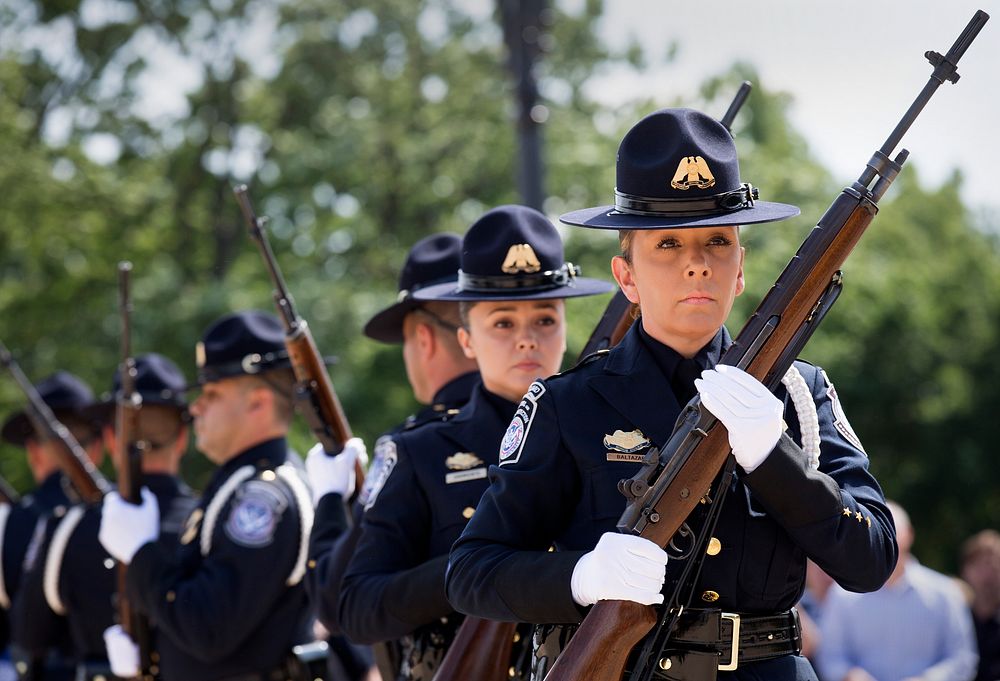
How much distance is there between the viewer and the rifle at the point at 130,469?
656 centimetres

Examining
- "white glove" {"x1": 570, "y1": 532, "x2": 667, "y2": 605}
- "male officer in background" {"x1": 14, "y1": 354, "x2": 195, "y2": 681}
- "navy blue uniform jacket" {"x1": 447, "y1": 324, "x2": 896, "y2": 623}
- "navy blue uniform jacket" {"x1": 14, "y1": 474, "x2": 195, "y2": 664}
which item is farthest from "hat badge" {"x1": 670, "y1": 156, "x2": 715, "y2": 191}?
"navy blue uniform jacket" {"x1": 14, "y1": 474, "x2": 195, "y2": 664}

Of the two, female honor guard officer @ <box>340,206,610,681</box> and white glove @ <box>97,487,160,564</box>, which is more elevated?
female honor guard officer @ <box>340,206,610,681</box>

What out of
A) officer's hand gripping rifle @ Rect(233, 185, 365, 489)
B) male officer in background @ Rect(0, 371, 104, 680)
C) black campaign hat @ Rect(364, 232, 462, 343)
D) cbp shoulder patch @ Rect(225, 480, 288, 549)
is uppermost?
black campaign hat @ Rect(364, 232, 462, 343)

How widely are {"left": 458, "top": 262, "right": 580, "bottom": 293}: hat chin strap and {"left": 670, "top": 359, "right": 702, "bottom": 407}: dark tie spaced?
131cm

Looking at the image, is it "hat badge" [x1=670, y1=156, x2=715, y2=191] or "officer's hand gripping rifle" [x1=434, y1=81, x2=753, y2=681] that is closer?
"hat badge" [x1=670, y1=156, x2=715, y2=191]

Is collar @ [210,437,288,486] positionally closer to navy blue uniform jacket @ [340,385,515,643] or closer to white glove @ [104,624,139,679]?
white glove @ [104,624,139,679]

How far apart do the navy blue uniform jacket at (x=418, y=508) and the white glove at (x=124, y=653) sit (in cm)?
234

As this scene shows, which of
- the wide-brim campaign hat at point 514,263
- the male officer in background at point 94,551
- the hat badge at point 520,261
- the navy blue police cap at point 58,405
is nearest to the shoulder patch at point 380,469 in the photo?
the wide-brim campaign hat at point 514,263

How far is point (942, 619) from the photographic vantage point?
27.2 feet

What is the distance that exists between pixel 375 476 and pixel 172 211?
16.9m

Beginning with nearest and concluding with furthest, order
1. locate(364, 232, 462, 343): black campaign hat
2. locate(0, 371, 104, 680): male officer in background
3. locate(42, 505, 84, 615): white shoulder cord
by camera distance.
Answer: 1. locate(364, 232, 462, 343): black campaign hat
2. locate(42, 505, 84, 615): white shoulder cord
3. locate(0, 371, 104, 680): male officer in background

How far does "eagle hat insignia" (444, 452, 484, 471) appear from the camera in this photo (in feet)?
14.8

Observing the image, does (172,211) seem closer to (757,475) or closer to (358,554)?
(358,554)

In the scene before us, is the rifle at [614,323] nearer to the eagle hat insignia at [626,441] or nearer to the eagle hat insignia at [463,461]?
the eagle hat insignia at [463,461]
